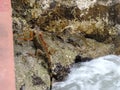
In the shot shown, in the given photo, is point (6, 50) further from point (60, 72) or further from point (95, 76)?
point (95, 76)

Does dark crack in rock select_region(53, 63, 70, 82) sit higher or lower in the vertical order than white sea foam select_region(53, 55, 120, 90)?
higher

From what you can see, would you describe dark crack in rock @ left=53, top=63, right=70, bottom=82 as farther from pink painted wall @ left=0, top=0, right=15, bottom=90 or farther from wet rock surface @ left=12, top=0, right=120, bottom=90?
pink painted wall @ left=0, top=0, right=15, bottom=90

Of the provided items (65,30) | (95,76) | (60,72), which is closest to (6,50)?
(60,72)

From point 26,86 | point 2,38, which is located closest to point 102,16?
point 26,86

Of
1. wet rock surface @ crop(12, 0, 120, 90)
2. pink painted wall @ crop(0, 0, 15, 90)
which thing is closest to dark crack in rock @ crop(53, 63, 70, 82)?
wet rock surface @ crop(12, 0, 120, 90)

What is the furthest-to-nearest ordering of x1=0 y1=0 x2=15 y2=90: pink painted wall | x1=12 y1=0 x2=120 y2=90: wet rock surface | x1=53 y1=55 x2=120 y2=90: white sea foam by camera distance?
x1=12 y1=0 x2=120 y2=90: wet rock surface < x1=53 y1=55 x2=120 y2=90: white sea foam < x1=0 y1=0 x2=15 y2=90: pink painted wall

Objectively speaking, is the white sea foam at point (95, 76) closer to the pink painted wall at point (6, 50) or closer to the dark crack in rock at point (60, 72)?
the dark crack in rock at point (60, 72)
